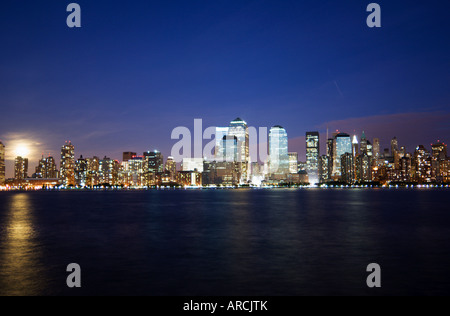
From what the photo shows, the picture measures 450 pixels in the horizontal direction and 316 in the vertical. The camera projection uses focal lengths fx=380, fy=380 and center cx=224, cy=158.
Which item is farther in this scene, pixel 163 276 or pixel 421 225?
pixel 421 225

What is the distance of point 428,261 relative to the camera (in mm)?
28719

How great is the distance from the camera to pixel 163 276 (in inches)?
934

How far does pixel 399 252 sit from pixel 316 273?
1192 centimetres

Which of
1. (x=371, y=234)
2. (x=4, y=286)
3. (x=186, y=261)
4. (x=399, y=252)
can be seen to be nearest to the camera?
(x=4, y=286)

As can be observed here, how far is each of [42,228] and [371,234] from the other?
1672 inches

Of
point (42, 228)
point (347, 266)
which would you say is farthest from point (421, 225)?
point (42, 228)

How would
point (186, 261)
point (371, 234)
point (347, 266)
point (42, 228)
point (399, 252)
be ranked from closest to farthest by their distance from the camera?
point (347, 266), point (186, 261), point (399, 252), point (371, 234), point (42, 228)
